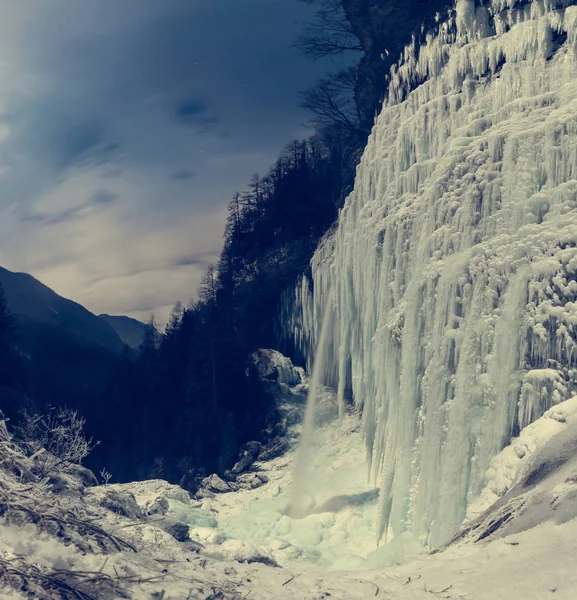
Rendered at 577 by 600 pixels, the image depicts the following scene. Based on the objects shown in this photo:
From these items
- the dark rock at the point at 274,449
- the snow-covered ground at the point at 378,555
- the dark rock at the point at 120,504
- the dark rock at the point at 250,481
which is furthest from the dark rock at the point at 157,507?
the dark rock at the point at 274,449

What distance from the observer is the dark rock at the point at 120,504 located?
46.8 ft

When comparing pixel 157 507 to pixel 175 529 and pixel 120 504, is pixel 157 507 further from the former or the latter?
pixel 120 504

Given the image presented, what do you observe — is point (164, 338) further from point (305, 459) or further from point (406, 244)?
point (406, 244)

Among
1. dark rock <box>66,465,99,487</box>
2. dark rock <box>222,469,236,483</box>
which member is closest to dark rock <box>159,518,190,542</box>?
dark rock <box>66,465,99,487</box>

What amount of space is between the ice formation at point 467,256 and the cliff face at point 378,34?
402cm

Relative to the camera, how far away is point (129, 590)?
7457 millimetres

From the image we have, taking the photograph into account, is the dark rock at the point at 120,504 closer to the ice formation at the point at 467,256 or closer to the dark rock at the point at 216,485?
the ice formation at the point at 467,256

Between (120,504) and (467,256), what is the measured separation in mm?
10239

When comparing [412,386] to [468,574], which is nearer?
[468,574]

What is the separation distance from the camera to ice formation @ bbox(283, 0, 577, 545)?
13914 millimetres

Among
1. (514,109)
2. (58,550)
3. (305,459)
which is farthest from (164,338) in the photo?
(58,550)

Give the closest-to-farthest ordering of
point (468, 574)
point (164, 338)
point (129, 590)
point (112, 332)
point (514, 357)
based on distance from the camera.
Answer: point (129, 590), point (468, 574), point (514, 357), point (164, 338), point (112, 332)

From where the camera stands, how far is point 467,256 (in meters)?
15.5

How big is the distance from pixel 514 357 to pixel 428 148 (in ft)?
25.3
